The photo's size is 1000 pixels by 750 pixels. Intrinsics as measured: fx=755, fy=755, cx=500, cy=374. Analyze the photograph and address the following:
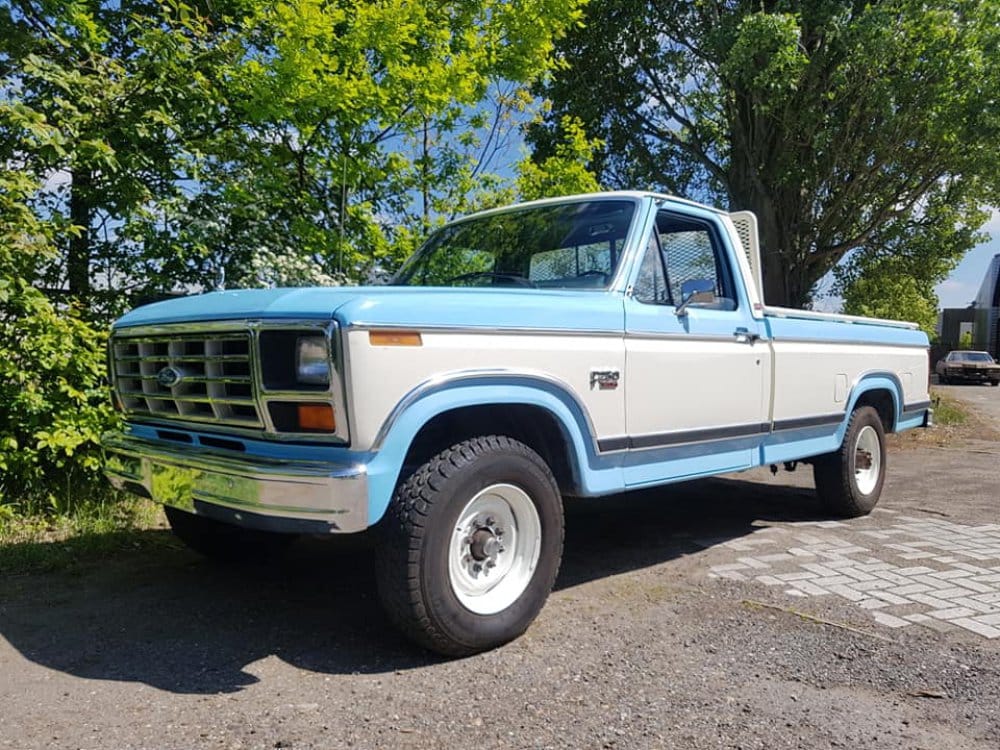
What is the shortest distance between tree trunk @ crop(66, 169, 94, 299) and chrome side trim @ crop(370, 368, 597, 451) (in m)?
3.80

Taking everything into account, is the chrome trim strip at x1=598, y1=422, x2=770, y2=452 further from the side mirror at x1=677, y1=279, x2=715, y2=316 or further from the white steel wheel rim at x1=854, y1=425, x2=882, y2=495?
the white steel wheel rim at x1=854, y1=425, x2=882, y2=495

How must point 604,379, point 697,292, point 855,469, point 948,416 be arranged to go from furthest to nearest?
point 948,416
point 855,469
point 697,292
point 604,379

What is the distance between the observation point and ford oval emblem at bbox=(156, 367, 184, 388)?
11.0 feet

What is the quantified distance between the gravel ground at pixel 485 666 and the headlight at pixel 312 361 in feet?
→ 3.87

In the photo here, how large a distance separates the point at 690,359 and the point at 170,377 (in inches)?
104

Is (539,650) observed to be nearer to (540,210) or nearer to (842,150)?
(540,210)

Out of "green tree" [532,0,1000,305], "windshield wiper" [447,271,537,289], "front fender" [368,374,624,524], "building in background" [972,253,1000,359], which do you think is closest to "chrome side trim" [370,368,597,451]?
"front fender" [368,374,624,524]

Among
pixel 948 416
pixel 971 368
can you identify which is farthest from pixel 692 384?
pixel 971 368

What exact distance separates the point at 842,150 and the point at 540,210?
11.0 m

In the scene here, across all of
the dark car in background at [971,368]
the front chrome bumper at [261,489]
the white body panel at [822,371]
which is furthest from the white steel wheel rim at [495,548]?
the dark car in background at [971,368]

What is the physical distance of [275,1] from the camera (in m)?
5.77

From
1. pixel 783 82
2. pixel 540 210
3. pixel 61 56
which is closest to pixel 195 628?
pixel 540 210

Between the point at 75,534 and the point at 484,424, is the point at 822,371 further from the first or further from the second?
the point at 75,534

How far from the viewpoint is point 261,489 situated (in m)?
2.84
